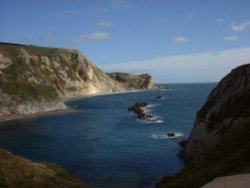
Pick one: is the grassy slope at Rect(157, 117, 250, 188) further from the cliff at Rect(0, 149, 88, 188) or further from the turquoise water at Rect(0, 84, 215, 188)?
the turquoise water at Rect(0, 84, 215, 188)

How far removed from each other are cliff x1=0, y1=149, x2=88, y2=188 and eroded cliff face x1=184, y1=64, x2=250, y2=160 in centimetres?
2231

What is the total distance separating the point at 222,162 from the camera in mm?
25734

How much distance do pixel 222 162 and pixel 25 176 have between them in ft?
58.5

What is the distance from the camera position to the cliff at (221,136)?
79.8ft

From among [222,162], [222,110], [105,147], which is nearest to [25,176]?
[222,162]

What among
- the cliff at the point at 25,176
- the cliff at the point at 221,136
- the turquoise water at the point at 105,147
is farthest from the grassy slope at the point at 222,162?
the turquoise water at the point at 105,147

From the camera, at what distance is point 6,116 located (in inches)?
4688

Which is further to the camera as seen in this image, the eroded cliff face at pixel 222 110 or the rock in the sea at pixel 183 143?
the rock in the sea at pixel 183 143

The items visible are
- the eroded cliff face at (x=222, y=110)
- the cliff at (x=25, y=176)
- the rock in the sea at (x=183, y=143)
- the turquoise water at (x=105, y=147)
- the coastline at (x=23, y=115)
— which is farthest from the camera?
the coastline at (x=23, y=115)

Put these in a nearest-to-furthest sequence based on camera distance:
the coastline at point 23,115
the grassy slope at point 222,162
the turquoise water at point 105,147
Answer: the grassy slope at point 222,162 < the turquoise water at point 105,147 < the coastline at point 23,115

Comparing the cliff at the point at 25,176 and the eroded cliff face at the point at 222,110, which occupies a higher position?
the eroded cliff face at the point at 222,110

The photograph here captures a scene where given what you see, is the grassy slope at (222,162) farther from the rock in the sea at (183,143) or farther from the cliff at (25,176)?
the rock in the sea at (183,143)

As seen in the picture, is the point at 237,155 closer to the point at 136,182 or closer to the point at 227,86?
the point at 136,182

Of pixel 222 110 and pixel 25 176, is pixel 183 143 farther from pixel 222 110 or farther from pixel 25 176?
pixel 25 176
